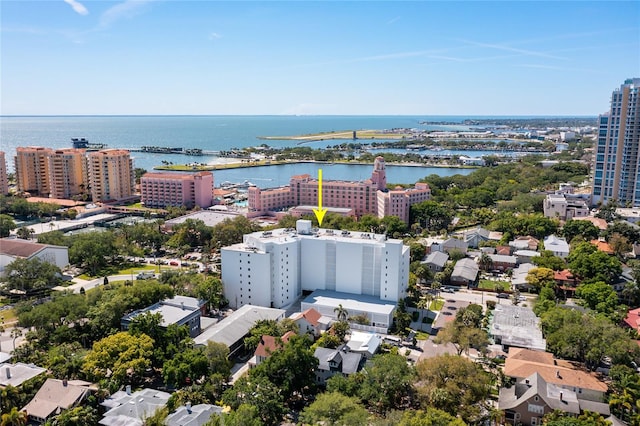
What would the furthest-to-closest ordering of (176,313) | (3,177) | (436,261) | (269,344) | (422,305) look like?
(3,177), (436,261), (422,305), (176,313), (269,344)

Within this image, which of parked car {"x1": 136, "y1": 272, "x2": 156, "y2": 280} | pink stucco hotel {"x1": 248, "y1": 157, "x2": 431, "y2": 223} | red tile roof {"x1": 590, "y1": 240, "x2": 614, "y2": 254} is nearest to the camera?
parked car {"x1": 136, "y1": 272, "x2": 156, "y2": 280}

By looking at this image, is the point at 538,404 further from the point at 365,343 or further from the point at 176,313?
the point at 176,313

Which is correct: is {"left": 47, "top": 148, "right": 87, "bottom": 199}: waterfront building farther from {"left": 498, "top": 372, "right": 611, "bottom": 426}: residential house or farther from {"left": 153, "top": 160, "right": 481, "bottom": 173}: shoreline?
{"left": 498, "top": 372, "right": 611, "bottom": 426}: residential house

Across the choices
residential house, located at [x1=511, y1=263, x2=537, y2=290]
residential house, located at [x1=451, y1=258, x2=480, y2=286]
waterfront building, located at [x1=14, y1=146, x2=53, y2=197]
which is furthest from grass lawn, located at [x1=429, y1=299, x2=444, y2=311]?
waterfront building, located at [x1=14, y1=146, x2=53, y2=197]

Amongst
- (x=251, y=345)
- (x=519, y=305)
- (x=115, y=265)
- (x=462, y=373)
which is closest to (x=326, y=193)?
(x=115, y=265)

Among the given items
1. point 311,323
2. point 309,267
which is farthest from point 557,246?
point 311,323

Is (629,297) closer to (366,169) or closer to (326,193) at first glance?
(326,193)
